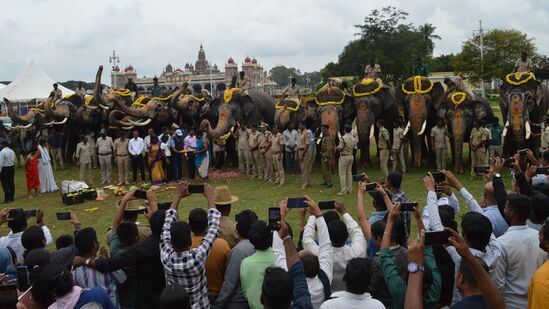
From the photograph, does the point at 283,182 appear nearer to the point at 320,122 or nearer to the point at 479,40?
the point at 320,122

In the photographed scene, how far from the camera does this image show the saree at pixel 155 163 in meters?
15.3

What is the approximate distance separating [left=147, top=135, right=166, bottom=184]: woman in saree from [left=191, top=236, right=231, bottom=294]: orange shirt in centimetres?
1098

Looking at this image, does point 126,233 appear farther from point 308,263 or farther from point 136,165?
point 136,165

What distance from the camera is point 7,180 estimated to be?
45.0ft

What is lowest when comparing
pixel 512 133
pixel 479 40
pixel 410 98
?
pixel 512 133

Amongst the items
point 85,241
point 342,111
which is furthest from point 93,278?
point 342,111

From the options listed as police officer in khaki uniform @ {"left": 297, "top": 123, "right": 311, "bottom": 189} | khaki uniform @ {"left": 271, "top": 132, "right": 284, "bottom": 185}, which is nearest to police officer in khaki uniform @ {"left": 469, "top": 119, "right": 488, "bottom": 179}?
police officer in khaki uniform @ {"left": 297, "top": 123, "right": 311, "bottom": 189}

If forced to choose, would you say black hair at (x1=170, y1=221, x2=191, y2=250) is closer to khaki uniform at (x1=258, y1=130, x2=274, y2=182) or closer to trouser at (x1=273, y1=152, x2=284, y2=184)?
trouser at (x1=273, y1=152, x2=284, y2=184)

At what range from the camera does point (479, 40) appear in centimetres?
5141

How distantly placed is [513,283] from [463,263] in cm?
120

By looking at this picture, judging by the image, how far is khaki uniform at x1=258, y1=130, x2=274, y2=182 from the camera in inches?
578

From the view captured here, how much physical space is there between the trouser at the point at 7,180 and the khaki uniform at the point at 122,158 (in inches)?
110

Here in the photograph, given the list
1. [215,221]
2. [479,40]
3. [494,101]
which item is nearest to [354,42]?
[479,40]

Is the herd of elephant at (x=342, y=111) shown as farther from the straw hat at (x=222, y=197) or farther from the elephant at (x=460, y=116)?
the straw hat at (x=222, y=197)
